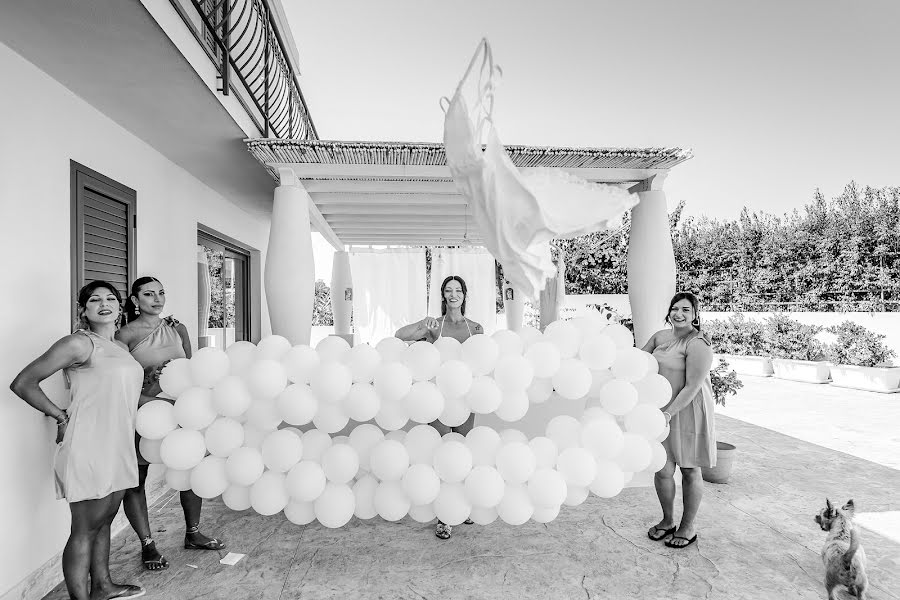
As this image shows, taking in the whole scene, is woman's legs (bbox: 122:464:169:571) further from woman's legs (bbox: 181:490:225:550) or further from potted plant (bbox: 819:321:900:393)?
potted plant (bbox: 819:321:900:393)

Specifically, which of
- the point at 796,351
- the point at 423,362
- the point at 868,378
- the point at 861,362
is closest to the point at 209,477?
the point at 423,362

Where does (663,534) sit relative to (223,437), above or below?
below

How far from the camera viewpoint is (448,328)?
3.21 meters

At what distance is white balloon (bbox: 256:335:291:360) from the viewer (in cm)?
248

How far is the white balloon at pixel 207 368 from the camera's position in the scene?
2.38 meters

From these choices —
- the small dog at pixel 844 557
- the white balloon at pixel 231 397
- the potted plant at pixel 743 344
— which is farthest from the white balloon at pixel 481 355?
the potted plant at pixel 743 344

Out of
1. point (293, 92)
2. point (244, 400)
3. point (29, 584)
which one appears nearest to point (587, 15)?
point (293, 92)

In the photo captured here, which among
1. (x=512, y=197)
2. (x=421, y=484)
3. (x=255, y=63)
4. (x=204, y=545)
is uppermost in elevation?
(x=255, y=63)

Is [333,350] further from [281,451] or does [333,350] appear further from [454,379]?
[454,379]

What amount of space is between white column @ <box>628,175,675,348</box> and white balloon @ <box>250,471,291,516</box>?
2843mm

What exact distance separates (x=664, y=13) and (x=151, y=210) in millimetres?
12098

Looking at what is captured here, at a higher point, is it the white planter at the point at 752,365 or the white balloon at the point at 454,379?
the white balloon at the point at 454,379

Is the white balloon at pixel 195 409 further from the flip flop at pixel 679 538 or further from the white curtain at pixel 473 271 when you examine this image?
the white curtain at pixel 473 271

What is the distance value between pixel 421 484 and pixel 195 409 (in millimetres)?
1078
